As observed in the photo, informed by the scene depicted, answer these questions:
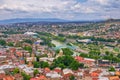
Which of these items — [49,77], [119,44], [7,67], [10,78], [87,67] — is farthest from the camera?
[119,44]

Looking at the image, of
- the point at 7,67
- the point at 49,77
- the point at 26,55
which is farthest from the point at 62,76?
the point at 26,55

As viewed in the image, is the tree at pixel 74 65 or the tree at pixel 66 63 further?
the tree at pixel 66 63

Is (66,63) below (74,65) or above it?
below

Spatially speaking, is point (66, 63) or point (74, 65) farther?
point (66, 63)

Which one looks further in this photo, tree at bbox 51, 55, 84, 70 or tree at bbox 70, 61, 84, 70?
tree at bbox 51, 55, 84, 70

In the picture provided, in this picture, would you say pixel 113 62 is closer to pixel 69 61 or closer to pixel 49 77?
pixel 69 61

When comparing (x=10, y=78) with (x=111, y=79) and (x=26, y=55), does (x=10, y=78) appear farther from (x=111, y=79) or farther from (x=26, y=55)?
(x=26, y=55)

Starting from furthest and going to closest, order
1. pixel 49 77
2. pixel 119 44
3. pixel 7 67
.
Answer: pixel 119 44, pixel 7 67, pixel 49 77

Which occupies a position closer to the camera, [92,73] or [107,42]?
[92,73]

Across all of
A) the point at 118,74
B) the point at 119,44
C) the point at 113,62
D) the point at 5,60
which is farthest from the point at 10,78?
the point at 119,44
